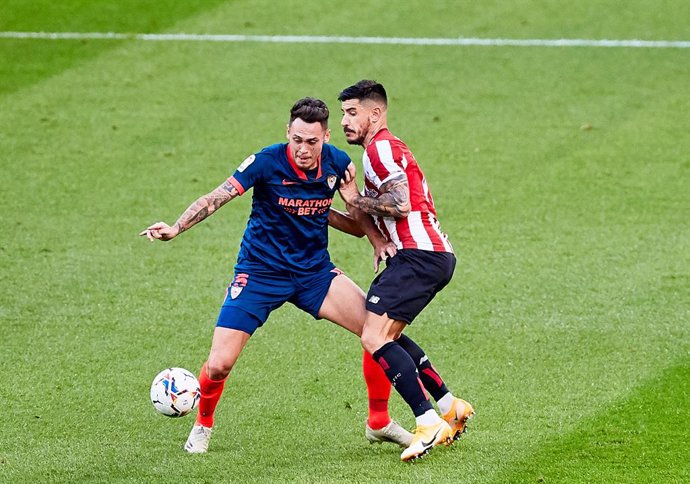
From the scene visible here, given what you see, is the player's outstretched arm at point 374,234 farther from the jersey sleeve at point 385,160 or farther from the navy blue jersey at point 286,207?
the jersey sleeve at point 385,160

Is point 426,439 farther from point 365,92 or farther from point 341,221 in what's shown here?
point 365,92

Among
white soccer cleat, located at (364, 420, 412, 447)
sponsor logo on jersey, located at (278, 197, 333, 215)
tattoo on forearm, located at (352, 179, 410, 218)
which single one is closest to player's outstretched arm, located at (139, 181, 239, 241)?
sponsor logo on jersey, located at (278, 197, 333, 215)

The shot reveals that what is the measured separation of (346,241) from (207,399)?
422cm

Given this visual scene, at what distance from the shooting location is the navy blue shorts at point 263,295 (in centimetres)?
769

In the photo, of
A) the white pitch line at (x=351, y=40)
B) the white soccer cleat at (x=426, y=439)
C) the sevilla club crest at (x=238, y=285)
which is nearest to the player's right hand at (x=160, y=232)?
the sevilla club crest at (x=238, y=285)

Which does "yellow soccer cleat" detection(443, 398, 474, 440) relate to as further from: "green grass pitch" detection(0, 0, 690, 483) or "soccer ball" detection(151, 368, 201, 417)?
"soccer ball" detection(151, 368, 201, 417)

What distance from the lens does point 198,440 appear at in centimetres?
781

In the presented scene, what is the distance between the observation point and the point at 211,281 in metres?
10.9

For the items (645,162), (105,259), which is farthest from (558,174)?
(105,259)

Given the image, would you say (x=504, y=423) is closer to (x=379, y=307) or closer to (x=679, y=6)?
(x=379, y=307)

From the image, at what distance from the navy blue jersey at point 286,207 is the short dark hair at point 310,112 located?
240 mm

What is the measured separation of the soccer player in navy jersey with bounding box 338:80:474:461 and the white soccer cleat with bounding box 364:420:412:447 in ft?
0.91

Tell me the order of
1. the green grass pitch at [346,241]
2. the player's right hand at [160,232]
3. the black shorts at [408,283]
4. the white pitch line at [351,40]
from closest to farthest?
the player's right hand at [160,232]
the black shorts at [408,283]
the green grass pitch at [346,241]
the white pitch line at [351,40]

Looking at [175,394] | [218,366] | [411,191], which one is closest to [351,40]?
[411,191]
